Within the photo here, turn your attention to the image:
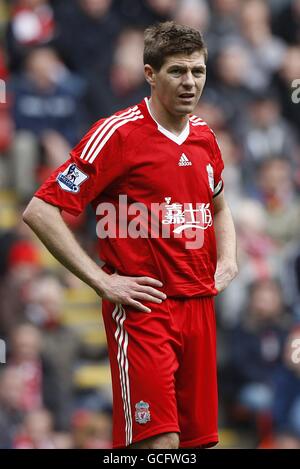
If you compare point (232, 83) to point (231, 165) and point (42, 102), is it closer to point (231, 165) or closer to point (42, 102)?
point (231, 165)

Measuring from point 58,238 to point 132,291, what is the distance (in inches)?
15.9

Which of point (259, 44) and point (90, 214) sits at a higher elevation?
point (259, 44)

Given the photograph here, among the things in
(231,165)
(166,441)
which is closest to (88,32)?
(231,165)

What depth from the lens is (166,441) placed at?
5.84 metres

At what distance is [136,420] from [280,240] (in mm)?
5727

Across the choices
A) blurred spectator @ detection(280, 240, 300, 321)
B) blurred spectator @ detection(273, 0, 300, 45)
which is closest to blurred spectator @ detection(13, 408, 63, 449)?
blurred spectator @ detection(280, 240, 300, 321)

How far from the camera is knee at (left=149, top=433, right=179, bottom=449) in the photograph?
5.84 metres

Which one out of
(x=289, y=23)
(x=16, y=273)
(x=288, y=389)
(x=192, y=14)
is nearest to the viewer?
(x=288, y=389)

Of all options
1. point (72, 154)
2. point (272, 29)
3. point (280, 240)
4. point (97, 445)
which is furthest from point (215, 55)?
point (72, 154)

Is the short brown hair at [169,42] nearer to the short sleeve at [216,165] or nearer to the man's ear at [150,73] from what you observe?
the man's ear at [150,73]

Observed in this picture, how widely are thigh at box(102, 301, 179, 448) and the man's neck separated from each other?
85 cm

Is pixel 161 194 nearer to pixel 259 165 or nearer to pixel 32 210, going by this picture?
pixel 32 210

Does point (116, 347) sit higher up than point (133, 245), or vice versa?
point (133, 245)

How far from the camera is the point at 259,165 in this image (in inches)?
466
